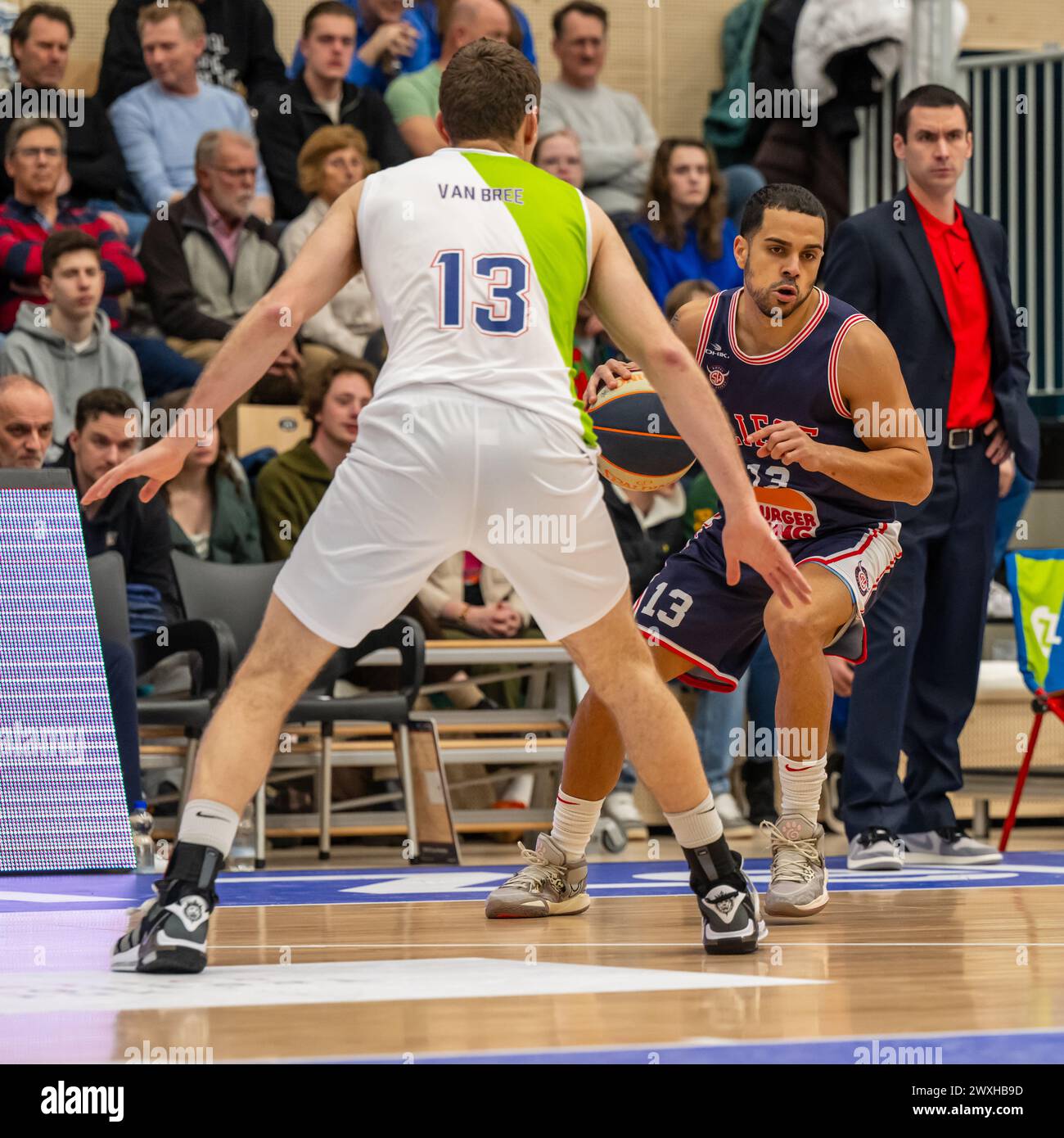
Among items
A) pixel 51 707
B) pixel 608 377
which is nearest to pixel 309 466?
pixel 51 707

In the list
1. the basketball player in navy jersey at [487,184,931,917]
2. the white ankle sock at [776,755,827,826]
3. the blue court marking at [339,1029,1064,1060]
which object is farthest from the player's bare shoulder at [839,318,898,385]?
the blue court marking at [339,1029,1064,1060]

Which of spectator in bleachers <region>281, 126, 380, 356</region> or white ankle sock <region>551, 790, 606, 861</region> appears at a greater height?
spectator in bleachers <region>281, 126, 380, 356</region>

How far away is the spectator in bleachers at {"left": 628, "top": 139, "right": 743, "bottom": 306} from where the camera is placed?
378 inches

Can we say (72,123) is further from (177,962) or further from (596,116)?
(177,962)

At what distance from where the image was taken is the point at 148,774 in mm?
7676

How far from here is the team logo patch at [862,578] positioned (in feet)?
16.1

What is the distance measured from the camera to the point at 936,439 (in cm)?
638

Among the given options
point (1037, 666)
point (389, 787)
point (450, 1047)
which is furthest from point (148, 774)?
point (450, 1047)

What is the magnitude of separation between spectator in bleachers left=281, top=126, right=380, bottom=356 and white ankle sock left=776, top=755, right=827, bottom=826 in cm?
476

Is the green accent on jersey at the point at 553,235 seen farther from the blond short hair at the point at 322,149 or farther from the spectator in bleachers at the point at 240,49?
the spectator in bleachers at the point at 240,49

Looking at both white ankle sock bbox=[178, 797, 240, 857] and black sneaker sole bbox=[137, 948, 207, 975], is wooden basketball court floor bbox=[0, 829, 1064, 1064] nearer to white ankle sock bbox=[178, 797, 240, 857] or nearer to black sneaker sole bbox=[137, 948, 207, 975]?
black sneaker sole bbox=[137, 948, 207, 975]

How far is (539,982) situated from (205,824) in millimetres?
682

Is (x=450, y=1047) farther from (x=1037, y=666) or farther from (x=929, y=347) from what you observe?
(x=1037, y=666)
